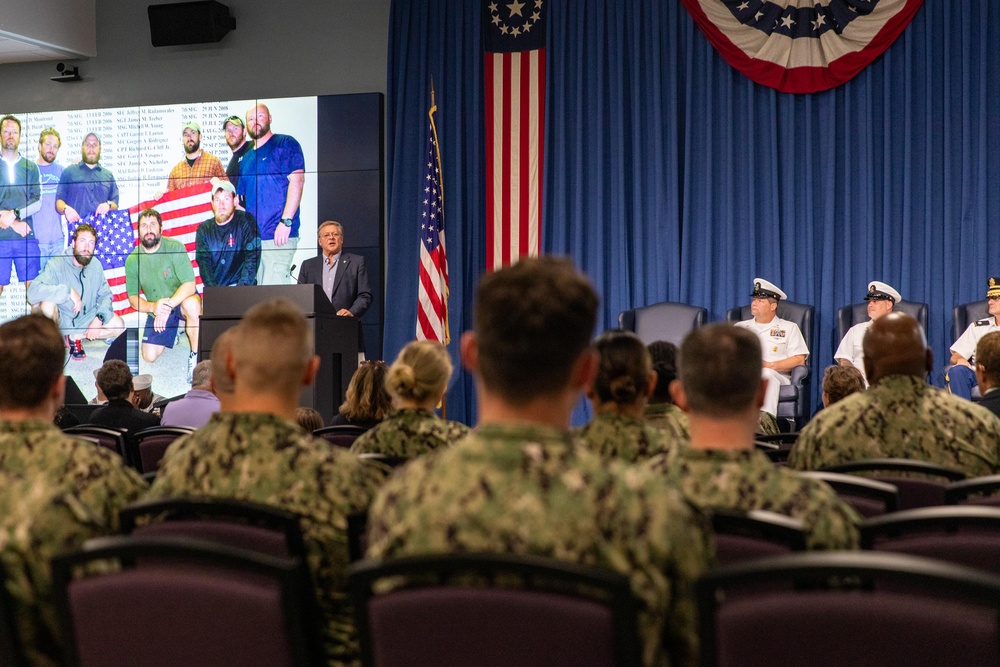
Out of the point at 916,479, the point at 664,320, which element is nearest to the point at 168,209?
the point at 664,320

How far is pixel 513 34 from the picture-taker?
9.45 meters

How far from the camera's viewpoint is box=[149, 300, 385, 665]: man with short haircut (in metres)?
1.84

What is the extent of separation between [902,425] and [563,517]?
201cm

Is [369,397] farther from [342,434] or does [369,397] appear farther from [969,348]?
[969,348]

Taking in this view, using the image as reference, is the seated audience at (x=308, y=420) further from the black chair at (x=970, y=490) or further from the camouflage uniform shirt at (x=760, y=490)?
the black chair at (x=970, y=490)

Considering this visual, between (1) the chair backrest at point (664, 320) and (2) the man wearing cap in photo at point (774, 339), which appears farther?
(1) the chair backrest at point (664, 320)

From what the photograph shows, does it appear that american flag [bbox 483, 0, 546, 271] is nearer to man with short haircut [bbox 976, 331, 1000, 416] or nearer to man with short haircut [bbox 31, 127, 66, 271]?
man with short haircut [bbox 31, 127, 66, 271]

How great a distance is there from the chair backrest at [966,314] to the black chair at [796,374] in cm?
106

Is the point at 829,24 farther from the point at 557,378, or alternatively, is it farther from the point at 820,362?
the point at 557,378

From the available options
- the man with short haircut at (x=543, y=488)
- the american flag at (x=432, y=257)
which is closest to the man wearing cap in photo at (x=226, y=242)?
the american flag at (x=432, y=257)

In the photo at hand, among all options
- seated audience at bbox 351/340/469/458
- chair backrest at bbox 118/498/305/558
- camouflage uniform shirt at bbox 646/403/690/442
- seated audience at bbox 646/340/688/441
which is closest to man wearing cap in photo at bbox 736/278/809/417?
seated audience at bbox 646/340/688/441

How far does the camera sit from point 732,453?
1.81 metres

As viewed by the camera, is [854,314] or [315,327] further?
[854,314]

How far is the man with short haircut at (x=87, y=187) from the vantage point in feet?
33.9
